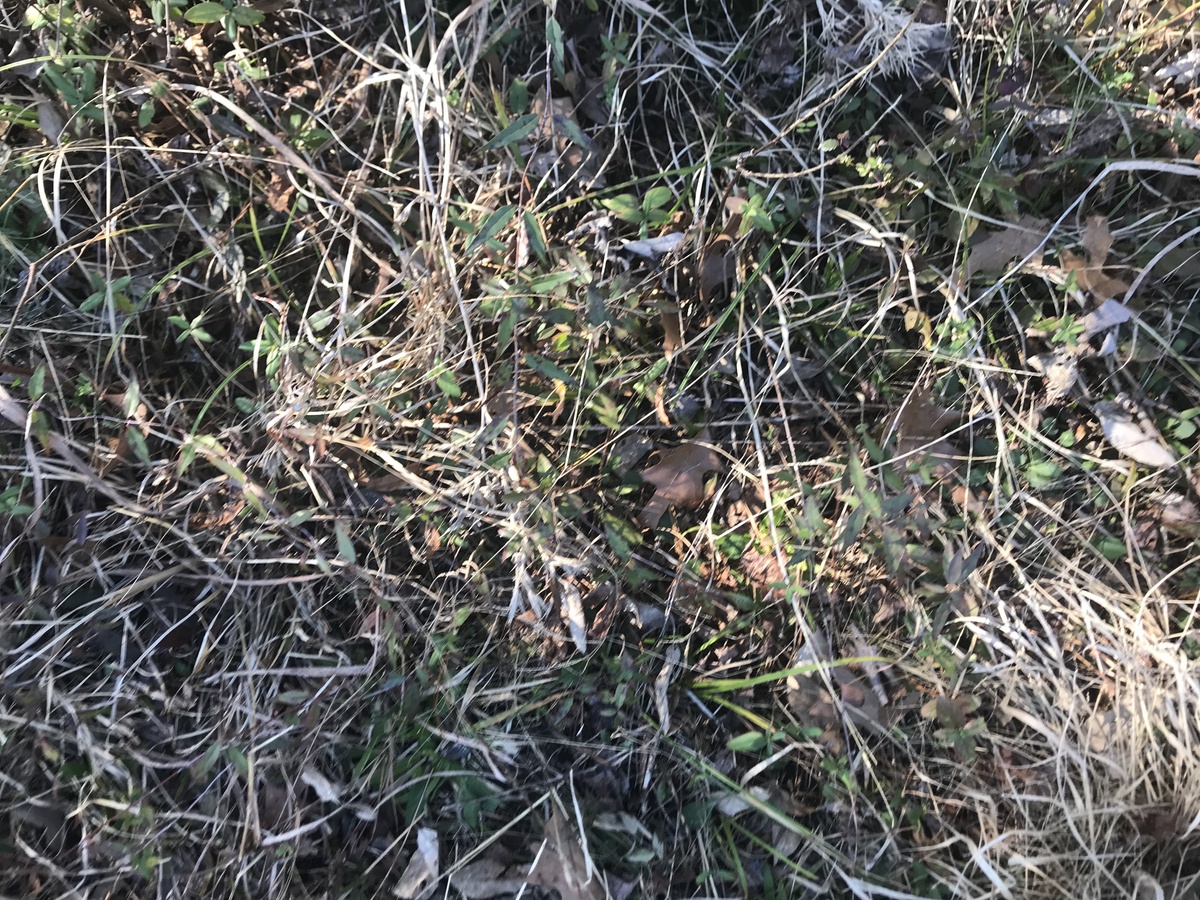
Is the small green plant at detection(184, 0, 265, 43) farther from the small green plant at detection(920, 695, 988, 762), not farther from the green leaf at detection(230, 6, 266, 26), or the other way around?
the small green plant at detection(920, 695, 988, 762)

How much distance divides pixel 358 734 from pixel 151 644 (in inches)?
23.8

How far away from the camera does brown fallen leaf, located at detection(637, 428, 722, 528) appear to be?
2.00 meters

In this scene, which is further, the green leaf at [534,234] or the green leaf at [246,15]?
the green leaf at [246,15]

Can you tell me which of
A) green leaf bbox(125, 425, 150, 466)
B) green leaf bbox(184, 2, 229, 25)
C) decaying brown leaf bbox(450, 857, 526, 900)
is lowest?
decaying brown leaf bbox(450, 857, 526, 900)

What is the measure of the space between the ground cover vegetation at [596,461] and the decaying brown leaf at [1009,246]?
0.01m

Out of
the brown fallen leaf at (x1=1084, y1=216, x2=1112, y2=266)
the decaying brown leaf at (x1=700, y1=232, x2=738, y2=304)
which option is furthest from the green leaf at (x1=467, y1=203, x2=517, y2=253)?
the brown fallen leaf at (x1=1084, y1=216, x2=1112, y2=266)

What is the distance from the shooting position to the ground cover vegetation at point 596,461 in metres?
1.95

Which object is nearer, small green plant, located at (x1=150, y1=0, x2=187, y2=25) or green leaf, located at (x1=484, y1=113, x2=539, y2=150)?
green leaf, located at (x1=484, y1=113, x2=539, y2=150)

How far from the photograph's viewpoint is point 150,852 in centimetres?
194

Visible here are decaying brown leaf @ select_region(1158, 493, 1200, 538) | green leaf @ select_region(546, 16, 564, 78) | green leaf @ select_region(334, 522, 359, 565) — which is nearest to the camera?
green leaf @ select_region(546, 16, 564, 78)

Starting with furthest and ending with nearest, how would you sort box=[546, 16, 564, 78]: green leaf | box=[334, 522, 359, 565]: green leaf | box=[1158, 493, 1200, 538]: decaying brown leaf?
box=[1158, 493, 1200, 538]: decaying brown leaf → box=[334, 522, 359, 565]: green leaf → box=[546, 16, 564, 78]: green leaf

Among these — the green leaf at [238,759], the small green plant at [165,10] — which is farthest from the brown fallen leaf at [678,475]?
the small green plant at [165,10]

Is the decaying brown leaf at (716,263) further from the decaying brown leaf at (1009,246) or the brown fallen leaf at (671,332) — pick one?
the decaying brown leaf at (1009,246)

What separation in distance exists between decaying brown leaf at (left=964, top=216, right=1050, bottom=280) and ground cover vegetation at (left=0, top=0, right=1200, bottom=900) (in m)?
0.01
